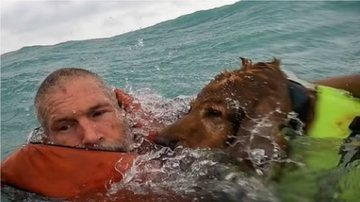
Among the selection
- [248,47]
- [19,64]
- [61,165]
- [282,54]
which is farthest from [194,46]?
[61,165]

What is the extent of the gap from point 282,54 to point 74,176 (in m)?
7.46

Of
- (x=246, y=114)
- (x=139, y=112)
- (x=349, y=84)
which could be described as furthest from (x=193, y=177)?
(x=139, y=112)

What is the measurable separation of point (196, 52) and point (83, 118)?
7.83m

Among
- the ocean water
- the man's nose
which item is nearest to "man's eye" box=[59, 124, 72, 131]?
the man's nose

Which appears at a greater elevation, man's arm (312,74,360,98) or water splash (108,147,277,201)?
man's arm (312,74,360,98)

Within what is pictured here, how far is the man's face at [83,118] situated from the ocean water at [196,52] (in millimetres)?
2335

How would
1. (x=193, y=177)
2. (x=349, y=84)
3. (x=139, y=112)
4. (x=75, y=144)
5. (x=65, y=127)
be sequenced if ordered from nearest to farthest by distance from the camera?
(x=193, y=177) < (x=349, y=84) < (x=75, y=144) < (x=65, y=127) < (x=139, y=112)

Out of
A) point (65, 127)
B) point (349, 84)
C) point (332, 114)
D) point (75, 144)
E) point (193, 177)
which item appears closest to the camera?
point (332, 114)

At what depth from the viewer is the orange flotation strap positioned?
12.9 feet

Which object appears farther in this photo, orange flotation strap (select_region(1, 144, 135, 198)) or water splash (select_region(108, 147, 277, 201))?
orange flotation strap (select_region(1, 144, 135, 198))

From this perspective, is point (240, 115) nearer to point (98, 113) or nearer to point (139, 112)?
point (98, 113)

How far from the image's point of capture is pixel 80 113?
441 cm

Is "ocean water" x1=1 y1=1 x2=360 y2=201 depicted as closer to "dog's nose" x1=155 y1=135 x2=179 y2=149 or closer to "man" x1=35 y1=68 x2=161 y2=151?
"man" x1=35 y1=68 x2=161 y2=151

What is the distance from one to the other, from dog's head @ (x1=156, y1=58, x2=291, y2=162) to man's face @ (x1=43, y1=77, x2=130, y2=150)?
84cm
